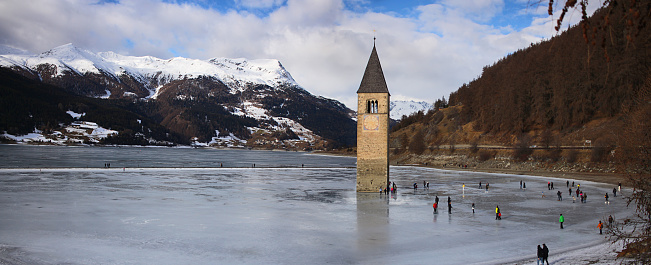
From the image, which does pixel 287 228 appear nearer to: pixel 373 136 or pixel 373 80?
pixel 373 136

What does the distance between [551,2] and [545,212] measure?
3361 cm

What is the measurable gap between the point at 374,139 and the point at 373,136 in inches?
13.0

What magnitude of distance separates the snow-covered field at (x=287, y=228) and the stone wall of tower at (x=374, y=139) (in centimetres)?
294

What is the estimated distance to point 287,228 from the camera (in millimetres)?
26828

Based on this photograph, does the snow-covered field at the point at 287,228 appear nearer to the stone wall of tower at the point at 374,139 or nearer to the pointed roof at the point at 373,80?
the stone wall of tower at the point at 374,139

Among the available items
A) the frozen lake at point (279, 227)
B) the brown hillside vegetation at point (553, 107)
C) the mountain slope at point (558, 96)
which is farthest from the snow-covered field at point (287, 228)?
the mountain slope at point (558, 96)

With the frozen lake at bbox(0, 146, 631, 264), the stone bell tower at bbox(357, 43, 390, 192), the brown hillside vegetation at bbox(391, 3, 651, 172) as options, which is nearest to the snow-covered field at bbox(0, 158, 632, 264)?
the frozen lake at bbox(0, 146, 631, 264)

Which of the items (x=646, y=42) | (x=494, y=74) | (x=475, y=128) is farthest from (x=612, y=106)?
(x=494, y=74)

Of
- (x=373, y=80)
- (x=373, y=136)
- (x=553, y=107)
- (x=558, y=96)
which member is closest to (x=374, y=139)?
(x=373, y=136)

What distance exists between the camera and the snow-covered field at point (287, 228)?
2041 centimetres

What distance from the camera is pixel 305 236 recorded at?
2472 cm

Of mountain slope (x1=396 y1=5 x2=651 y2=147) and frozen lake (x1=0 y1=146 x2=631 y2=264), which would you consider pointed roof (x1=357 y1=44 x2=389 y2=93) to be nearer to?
frozen lake (x1=0 y1=146 x2=631 y2=264)

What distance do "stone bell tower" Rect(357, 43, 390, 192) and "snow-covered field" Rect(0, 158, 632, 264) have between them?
2504 mm

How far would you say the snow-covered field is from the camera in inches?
803
